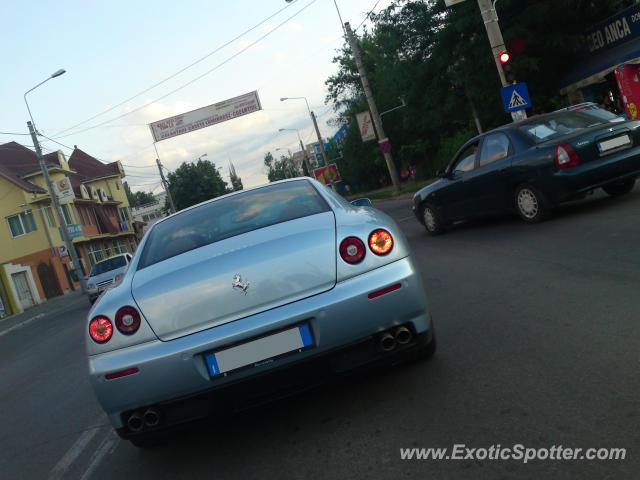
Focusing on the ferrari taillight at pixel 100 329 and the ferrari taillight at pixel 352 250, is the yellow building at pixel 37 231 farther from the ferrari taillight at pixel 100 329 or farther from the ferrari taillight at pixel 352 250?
the ferrari taillight at pixel 352 250

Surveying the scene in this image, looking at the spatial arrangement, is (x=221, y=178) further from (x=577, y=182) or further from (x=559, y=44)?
(x=577, y=182)

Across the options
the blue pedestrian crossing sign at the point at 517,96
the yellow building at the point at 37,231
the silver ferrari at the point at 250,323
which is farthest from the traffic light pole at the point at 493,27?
the yellow building at the point at 37,231

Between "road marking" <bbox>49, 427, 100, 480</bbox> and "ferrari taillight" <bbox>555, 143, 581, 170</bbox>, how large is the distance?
6364 mm

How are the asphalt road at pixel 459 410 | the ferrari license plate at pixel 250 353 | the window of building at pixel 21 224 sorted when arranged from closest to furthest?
the asphalt road at pixel 459 410
the ferrari license plate at pixel 250 353
the window of building at pixel 21 224

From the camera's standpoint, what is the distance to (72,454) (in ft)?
13.4

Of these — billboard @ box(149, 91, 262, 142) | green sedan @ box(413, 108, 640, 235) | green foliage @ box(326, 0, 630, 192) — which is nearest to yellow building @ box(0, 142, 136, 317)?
billboard @ box(149, 91, 262, 142)

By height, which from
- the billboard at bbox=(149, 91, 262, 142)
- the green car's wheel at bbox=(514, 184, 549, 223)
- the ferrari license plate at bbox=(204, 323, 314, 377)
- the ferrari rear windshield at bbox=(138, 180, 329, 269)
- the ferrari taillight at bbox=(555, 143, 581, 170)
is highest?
the billboard at bbox=(149, 91, 262, 142)

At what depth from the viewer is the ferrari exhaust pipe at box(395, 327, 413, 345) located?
3.35m

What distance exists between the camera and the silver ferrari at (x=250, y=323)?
10.2 ft

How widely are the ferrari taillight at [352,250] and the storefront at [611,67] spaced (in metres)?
18.7

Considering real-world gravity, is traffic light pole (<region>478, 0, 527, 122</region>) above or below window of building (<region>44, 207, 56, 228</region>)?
below

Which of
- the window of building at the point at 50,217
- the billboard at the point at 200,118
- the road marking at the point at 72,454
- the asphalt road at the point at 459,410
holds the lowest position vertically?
the asphalt road at the point at 459,410

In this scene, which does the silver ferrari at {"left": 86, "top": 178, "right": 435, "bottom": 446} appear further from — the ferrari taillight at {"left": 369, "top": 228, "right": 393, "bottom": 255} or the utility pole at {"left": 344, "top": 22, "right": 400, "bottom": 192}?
the utility pole at {"left": 344, "top": 22, "right": 400, "bottom": 192}

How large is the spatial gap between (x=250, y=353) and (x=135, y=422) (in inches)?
28.0
